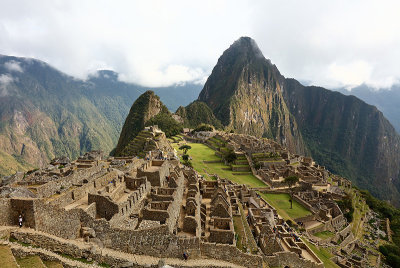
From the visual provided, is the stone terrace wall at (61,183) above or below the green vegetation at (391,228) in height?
above

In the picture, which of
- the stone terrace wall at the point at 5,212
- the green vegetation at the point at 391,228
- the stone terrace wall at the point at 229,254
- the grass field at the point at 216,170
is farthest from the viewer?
the grass field at the point at 216,170

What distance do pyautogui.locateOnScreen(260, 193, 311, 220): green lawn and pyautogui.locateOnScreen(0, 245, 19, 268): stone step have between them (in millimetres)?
32950

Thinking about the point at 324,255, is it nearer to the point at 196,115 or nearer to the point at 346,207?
the point at 346,207

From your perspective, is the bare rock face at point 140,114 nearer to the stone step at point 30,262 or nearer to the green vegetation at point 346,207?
the green vegetation at point 346,207

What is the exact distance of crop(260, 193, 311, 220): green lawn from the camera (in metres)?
36.5

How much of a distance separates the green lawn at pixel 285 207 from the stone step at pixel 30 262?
31.8 meters

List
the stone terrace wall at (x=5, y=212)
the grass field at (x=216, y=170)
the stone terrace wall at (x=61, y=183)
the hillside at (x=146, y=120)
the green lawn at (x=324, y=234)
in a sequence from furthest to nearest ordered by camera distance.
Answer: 1. the hillside at (x=146, y=120)
2. the grass field at (x=216, y=170)
3. the green lawn at (x=324, y=234)
4. the stone terrace wall at (x=61, y=183)
5. the stone terrace wall at (x=5, y=212)

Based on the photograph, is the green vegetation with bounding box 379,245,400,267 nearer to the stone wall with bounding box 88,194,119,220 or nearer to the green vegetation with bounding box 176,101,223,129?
the stone wall with bounding box 88,194,119,220

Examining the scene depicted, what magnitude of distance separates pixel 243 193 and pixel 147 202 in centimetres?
1779

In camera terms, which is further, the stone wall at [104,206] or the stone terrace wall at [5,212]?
the stone wall at [104,206]

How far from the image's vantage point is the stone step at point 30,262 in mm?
10523

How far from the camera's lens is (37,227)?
12328 mm


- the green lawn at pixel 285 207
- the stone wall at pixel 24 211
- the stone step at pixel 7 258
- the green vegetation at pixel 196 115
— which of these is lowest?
the green lawn at pixel 285 207

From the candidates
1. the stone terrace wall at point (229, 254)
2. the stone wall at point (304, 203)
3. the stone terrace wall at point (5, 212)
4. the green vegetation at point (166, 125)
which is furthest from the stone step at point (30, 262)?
the green vegetation at point (166, 125)
